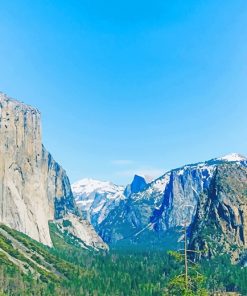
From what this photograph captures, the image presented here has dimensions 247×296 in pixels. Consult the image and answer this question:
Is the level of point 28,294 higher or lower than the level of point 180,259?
lower

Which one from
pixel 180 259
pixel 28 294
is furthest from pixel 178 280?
pixel 28 294

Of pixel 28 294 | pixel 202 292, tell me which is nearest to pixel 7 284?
pixel 28 294

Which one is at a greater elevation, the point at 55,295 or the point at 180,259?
the point at 180,259

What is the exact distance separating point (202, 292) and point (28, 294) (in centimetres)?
16782

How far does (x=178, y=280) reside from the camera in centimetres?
3738

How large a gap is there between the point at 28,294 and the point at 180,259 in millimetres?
168573

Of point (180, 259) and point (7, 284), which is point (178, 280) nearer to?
point (180, 259)

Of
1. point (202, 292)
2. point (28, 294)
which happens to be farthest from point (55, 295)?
point (202, 292)

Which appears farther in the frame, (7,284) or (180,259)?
(7,284)

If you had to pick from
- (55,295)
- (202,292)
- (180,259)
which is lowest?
(55,295)

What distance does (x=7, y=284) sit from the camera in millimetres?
197000

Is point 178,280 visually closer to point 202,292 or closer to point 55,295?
point 202,292

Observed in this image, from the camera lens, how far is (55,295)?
19988cm

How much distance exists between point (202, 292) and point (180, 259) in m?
3.06
